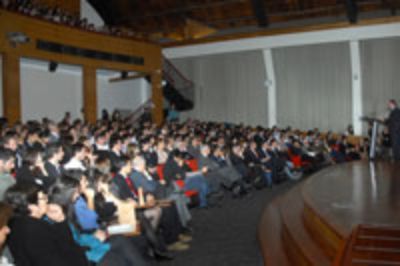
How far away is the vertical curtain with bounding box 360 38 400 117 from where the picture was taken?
15039 mm

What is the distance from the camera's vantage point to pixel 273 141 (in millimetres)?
10812

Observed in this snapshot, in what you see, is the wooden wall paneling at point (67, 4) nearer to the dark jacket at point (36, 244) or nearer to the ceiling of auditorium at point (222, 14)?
the ceiling of auditorium at point (222, 14)

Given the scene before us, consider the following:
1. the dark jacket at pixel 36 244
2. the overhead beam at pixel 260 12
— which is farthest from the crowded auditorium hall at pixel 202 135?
the overhead beam at pixel 260 12

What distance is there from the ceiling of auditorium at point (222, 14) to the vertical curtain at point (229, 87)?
1210 millimetres

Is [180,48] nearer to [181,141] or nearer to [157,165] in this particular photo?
[181,141]

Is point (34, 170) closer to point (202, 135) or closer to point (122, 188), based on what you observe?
point (122, 188)

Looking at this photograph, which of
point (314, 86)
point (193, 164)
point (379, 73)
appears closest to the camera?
point (193, 164)

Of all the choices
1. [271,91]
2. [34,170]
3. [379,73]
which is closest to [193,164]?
[34,170]

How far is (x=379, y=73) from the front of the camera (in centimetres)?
1531

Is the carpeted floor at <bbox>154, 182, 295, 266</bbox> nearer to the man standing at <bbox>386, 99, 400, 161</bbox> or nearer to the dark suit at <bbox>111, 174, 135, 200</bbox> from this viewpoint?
the dark suit at <bbox>111, 174, 135, 200</bbox>

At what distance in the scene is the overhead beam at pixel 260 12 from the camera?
16000mm

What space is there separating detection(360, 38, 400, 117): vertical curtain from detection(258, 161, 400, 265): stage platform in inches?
383

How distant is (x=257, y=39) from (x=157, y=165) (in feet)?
34.6

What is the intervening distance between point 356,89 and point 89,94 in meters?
9.81
